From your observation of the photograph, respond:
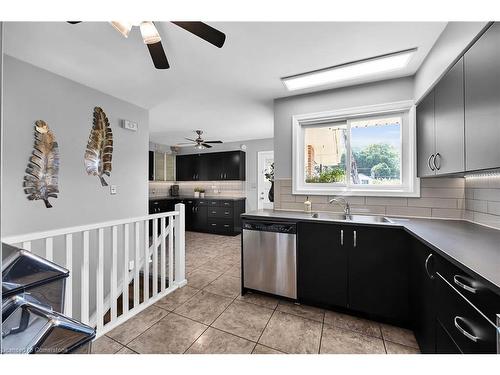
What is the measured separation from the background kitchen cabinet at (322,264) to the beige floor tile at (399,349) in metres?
0.42

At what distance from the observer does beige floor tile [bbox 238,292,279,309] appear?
227 centimetres

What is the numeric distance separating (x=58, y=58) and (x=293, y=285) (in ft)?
10.1

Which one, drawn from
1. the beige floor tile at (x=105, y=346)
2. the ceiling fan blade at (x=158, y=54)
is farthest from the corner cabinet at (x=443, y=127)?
the beige floor tile at (x=105, y=346)

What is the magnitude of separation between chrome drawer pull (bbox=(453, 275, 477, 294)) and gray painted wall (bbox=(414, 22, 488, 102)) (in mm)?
1348

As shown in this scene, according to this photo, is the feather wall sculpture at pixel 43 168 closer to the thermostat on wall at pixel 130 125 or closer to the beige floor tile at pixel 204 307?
the thermostat on wall at pixel 130 125

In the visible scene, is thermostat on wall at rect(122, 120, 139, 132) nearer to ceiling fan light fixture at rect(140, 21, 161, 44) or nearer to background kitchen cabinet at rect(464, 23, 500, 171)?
ceiling fan light fixture at rect(140, 21, 161, 44)

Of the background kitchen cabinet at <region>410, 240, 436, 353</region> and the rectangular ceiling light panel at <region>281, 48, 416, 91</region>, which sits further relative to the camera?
the rectangular ceiling light panel at <region>281, 48, 416, 91</region>

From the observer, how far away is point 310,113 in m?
2.77

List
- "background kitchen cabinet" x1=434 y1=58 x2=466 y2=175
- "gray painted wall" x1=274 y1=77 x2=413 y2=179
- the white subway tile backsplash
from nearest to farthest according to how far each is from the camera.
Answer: "background kitchen cabinet" x1=434 y1=58 x2=466 y2=175 → the white subway tile backsplash → "gray painted wall" x1=274 y1=77 x2=413 y2=179

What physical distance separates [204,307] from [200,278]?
0.73m

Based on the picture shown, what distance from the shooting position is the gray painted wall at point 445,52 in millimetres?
1357

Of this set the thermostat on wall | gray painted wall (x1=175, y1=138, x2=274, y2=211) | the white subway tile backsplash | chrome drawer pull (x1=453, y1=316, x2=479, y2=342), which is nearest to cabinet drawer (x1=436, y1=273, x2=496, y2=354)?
chrome drawer pull (x1=453, y1=316, x2=479, y2=342)

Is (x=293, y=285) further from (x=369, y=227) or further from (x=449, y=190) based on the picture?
(x=449, y=190)
